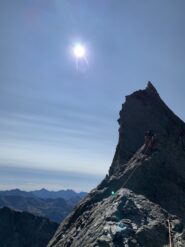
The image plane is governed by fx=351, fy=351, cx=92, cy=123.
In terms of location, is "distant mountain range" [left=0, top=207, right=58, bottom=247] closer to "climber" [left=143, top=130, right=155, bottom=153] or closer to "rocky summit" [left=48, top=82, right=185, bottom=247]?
"rocky summit" [left=48, top=82, right=185, bottom=247]

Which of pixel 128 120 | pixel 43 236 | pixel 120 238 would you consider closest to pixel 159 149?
pixel 128 120

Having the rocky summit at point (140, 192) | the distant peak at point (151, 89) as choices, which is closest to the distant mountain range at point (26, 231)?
the distant peak at point (151, 89)

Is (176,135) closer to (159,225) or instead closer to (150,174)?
(150,174)

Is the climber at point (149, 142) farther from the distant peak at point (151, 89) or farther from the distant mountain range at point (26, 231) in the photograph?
the distant mountain range at point (26, 231)

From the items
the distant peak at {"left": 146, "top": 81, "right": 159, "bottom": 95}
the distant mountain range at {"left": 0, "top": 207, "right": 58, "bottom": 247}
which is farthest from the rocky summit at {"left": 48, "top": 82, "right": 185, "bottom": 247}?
the distant mountain range at {"left": 0, "top": 207, "right": 58, "bottom": 247}

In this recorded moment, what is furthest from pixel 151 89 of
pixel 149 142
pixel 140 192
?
pixel 140 192
